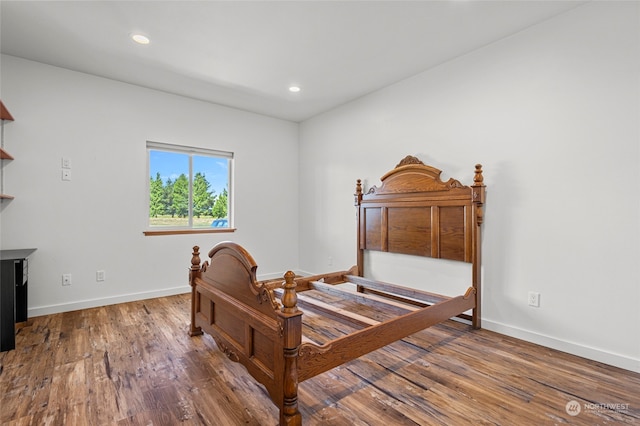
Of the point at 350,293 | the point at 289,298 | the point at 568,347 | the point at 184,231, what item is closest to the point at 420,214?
the point at 350,293

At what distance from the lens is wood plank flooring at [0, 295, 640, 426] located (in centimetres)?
165

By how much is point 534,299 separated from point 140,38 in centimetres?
405

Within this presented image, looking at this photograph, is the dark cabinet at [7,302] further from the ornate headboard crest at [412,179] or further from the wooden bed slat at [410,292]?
the ornate headboard crest at [412,179]

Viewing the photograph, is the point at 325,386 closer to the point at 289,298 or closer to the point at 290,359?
the point at 290,359

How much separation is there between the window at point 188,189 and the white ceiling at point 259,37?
0.91 m

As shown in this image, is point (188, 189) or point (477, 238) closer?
point (477, 238)

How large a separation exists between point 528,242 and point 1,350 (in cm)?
429

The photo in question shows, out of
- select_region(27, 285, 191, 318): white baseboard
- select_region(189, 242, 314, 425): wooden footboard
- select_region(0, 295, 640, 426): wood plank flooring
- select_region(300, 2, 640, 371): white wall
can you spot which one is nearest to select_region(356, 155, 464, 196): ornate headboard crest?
select_region(300, 2, 640, 371): white wall

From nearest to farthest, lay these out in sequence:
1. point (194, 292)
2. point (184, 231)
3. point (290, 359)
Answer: point (290, 359) < point (194, 292) < point (184, 231)

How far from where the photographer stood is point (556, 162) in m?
2.47

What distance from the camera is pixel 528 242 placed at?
2.63 meters

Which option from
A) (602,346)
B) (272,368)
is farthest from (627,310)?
(272,368)

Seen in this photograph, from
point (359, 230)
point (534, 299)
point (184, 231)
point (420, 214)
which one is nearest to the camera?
point (534, 299)

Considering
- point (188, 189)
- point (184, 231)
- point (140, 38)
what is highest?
point (140, 38)
